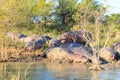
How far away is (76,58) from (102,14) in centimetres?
469

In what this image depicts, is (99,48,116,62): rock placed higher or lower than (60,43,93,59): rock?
lower

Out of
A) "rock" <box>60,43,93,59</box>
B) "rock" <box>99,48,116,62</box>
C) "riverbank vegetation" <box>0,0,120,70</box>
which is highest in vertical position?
"riverbank vegetation" <box>0,0,120,70</box>

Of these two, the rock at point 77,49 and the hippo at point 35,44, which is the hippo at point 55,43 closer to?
the hippo at point 35,44

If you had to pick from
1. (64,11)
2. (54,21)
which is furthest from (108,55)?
(64,11)

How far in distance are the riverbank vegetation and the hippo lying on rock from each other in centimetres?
132

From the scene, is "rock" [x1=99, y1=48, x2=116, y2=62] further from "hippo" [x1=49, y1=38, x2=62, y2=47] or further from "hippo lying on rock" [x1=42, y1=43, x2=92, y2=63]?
"hippo" [x1=49, y1=38, x2=62, y2=47]

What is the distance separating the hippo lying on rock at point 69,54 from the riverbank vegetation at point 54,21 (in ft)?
4.33

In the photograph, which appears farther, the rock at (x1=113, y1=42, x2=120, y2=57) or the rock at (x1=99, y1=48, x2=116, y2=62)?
the rock at (x1=113, y1=42, x2=120, y2=57)

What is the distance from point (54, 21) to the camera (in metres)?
48.8

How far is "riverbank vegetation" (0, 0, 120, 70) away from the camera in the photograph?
2720cm

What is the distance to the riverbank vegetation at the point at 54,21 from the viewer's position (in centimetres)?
2720

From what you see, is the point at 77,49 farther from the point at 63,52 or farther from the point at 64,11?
the point at 64,11

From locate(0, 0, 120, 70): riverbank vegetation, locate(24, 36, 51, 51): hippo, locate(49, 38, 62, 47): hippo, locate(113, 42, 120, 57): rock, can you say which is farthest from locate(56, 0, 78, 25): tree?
locate(113, 42, 120, 57): rock

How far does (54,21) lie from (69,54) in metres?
19.6
